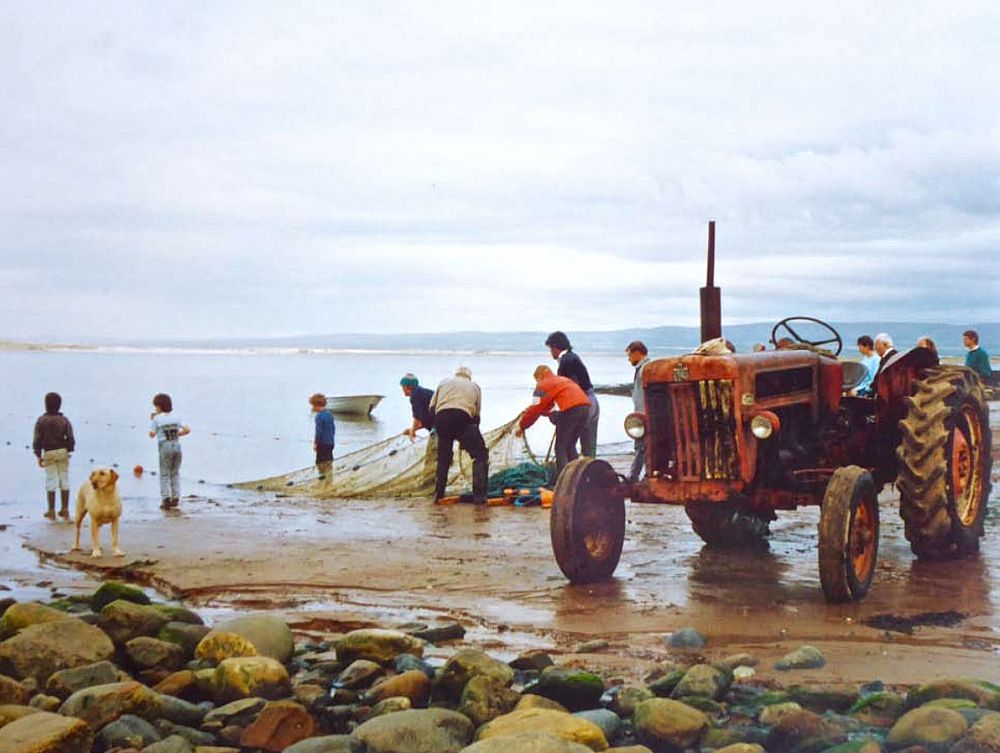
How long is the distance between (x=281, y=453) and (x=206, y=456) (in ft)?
6.24

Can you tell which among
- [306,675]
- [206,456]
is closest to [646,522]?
[306,675]

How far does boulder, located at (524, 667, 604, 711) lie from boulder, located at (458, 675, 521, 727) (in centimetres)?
15

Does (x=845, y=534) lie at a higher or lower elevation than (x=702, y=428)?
lower

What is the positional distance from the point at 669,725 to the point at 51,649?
351cm

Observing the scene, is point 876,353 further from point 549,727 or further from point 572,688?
point 549,727

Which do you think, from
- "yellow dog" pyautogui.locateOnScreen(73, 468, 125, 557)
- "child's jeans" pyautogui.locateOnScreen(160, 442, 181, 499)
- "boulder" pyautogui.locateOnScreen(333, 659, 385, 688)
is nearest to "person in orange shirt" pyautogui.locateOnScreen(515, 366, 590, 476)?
"child's jeans" pyautogui.locateOnScreen(160, 442, 181, 499)

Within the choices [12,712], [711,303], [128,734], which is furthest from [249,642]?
[711,303]

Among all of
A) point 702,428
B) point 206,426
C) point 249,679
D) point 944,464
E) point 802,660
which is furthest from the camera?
point 206,426

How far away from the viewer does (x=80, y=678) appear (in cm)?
656

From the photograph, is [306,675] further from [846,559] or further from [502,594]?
[846,559]

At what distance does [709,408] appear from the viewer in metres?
9.05

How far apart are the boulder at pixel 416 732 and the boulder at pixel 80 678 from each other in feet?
5.56

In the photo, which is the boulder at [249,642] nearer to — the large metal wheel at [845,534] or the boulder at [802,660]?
the boulder at [802,660]

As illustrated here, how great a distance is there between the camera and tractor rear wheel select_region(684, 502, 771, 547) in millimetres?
10719
